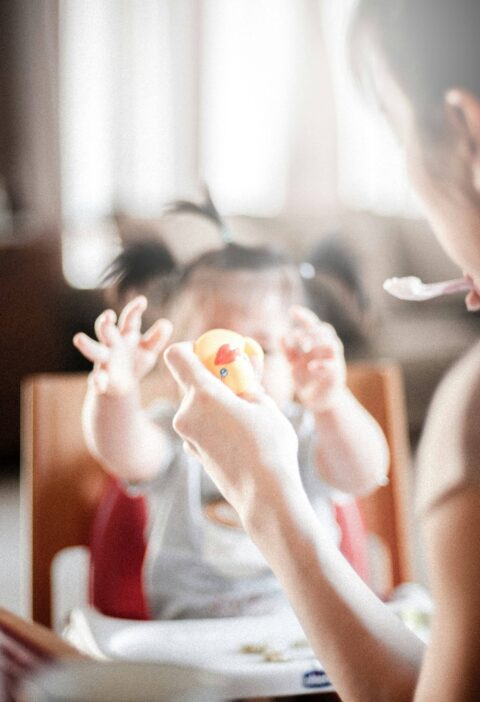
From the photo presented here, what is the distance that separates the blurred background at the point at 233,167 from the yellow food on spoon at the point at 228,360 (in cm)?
8

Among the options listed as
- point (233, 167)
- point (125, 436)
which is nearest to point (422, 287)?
point (125, 436)

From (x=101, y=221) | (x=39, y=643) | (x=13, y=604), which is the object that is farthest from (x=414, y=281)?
(x=13, y=604)

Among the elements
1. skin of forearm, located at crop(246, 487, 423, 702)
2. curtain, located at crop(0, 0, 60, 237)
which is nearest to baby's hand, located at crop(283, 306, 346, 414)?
skin of forearm, located at crop(246, 487, 423, 702)

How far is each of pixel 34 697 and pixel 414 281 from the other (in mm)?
208

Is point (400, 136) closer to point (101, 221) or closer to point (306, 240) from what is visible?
point (306, 240)

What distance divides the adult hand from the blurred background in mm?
91

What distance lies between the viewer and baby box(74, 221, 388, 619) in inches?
17.3

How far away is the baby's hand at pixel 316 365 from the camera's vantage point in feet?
1.40

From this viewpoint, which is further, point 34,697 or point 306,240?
point 306,240

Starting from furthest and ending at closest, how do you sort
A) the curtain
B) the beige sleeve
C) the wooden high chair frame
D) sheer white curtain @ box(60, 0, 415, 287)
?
1. the curtain
2. the wooden high chair frame
3. sheer white curtain @ box(60, 0, 415, 287)
4. the beige sleeve

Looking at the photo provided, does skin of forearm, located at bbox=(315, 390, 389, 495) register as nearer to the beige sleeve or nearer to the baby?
the baby

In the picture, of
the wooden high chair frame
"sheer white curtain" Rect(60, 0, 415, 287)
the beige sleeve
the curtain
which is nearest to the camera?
the beige sleeve

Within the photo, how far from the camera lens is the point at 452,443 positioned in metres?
0.30

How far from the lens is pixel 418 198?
333 millimetres
